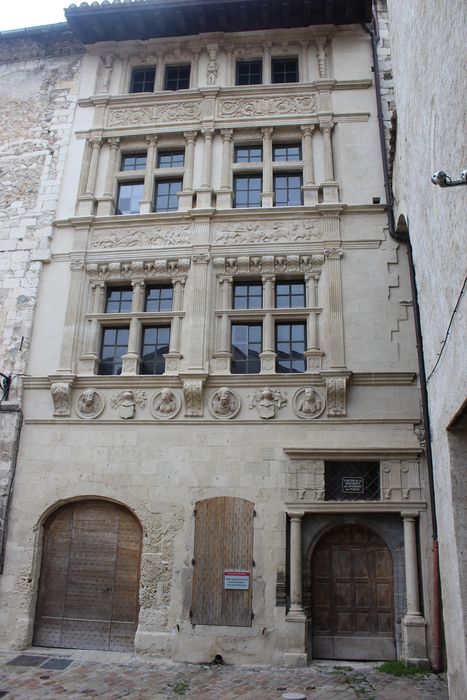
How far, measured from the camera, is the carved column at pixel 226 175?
40.8 ft

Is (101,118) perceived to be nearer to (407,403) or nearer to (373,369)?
(373,369)

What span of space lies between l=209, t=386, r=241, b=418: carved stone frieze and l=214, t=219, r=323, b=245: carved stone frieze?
3259 millimetres

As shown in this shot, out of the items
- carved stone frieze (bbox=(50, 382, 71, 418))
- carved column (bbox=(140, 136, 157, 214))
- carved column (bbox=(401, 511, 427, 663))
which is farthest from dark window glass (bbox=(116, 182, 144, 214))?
carved column (bbox=(401, 511, 427, 663))

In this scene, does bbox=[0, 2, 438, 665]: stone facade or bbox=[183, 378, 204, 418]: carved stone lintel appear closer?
bbox=[0, 2, 438, 665]: stone facade

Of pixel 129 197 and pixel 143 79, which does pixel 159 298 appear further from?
pixel 143 79

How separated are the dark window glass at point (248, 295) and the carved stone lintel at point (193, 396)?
1948 mm

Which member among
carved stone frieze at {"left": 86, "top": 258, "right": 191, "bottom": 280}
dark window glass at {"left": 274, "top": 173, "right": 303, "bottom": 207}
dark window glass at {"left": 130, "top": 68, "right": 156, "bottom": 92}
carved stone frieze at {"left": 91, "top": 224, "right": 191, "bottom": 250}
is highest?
dark window glass at {"left": 130, "top": 68, "right": 156, "bottom": 92}

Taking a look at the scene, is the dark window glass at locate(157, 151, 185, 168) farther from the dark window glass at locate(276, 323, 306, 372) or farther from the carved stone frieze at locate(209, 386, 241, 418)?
the carved stone frieze at locate(209, 386, 241, 418)

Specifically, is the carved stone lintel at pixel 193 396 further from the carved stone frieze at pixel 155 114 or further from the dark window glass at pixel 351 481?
the carved stone frieze at pixel 155 114

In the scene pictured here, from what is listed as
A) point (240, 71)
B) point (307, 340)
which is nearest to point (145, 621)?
point (307, 340)

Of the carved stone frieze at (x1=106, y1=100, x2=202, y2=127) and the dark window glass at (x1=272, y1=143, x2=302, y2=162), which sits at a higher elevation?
the carved stone frieze at (x1=106, y1=100, x2=202, y2=127)

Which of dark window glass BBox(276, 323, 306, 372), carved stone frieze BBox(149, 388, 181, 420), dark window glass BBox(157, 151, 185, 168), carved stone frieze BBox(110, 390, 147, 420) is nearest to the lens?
carved stone frieze BBox(149, 388, 181, 420)

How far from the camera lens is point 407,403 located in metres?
10.5

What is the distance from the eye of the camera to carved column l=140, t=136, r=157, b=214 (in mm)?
12641
